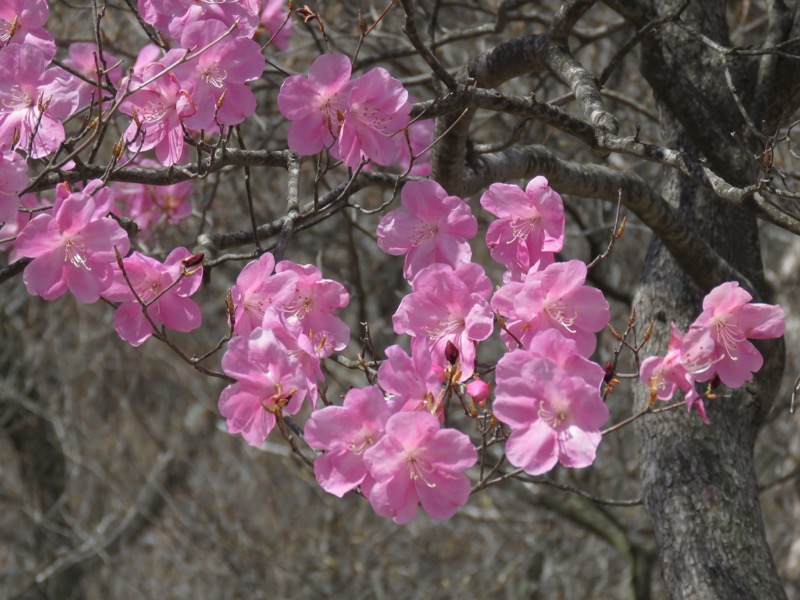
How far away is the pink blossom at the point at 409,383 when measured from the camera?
73.0 inches

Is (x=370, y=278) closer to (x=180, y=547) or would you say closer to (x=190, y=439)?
(x=180, y=547)

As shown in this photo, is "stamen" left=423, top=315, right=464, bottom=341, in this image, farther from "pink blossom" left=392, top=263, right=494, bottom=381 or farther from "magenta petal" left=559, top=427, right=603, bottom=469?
"magenta petal" left=559, top=427, right=603, bottom=469

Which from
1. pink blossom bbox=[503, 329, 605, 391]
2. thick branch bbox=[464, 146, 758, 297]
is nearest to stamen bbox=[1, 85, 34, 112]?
thick branch bbox=[464, 146, 758, 297]

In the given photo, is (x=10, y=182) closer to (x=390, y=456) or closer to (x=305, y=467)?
(x=390, y=456)

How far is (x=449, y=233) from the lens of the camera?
90.5 inches

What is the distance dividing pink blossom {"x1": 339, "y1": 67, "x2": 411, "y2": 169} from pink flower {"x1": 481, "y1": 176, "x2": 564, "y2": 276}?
262 millimetres

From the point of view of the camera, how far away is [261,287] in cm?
210

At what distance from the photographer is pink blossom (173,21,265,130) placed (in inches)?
89.7

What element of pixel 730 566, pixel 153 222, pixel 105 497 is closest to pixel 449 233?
pixel 730 566

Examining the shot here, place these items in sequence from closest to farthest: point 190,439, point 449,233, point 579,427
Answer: point 579,427 → point 449,233 → point 190,439

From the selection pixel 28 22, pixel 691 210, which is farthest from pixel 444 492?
pixel 691 210

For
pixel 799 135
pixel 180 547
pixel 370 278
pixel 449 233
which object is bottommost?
pixel 180 547

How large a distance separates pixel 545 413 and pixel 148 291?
90 cm

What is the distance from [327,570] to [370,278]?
72.8 inches
